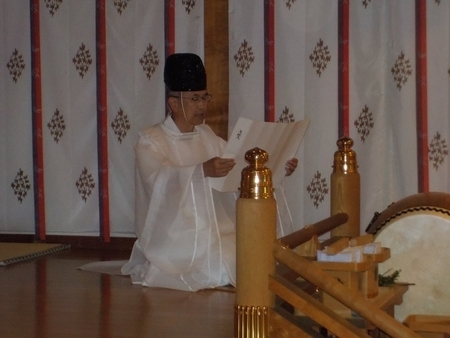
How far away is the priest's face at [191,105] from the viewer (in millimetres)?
4727

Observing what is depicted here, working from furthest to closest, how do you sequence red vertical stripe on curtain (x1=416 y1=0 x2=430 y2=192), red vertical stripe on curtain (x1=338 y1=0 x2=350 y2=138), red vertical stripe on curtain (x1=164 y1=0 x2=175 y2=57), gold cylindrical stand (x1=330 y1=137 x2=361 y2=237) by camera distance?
red vertical stripe on curtain (x1=164 y1=0 x2=175 y2=57) < red vertical stripe on curtain (x1=338 y1=0 x2=350 y2=138) < red vertical stripe on curtain (x1=416 y1=0 x2=430 y2=192) < gold cylindrical stand (x1=330 y1=137 x2=361 y2=237)

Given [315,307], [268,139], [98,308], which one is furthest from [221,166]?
[315,307]

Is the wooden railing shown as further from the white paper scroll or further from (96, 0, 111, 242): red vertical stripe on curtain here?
(96, 0, 111, 242): red vertical stripe on curtain

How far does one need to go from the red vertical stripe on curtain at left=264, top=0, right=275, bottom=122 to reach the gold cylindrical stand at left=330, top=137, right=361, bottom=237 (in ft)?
6.53

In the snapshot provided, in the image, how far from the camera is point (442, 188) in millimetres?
5180

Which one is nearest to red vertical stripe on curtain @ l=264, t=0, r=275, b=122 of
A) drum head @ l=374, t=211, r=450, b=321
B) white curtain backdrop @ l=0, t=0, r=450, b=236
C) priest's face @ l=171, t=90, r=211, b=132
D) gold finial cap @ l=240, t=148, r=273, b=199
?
white curtain backdrop @ l=0, t=0, r=450, b=236

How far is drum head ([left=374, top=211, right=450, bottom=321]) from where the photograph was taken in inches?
118

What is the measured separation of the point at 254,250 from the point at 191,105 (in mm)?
2416

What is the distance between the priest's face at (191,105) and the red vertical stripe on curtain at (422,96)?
1.37 m

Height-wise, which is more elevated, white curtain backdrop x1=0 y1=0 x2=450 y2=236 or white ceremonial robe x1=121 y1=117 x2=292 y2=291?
white curtain backdrop x1=0 y1=0 x2=450 y2=236

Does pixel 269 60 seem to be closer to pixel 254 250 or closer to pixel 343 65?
pixel 343 65

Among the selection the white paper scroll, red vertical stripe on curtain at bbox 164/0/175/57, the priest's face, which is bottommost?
the white paper scroll

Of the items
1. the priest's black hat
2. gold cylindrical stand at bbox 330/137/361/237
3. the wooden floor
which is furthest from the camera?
the priest's black hat

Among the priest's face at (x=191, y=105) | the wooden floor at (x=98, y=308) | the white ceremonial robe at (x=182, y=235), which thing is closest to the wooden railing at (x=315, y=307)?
the wooden floor at (x=98, y=308)
